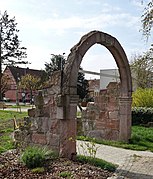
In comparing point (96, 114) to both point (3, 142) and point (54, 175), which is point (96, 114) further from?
point (54, 175)

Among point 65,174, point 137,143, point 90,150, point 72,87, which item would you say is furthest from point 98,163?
point 137,143

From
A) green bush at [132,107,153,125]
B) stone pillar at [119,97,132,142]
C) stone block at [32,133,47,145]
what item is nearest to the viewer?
stone block at [32,133,47,145]

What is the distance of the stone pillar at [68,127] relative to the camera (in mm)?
6930

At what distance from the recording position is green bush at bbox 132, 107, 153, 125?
15913mm

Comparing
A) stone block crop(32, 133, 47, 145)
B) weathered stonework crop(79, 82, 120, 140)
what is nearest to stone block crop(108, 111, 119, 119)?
weathered stonework crop(79, 82, 120, 140)

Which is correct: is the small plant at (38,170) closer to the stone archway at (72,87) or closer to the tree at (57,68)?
the stone archway at (72,87)

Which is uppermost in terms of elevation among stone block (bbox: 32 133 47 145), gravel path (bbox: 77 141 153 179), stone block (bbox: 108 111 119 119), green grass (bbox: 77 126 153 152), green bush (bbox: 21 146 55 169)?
stone block (bbox: 108 111 119 119)

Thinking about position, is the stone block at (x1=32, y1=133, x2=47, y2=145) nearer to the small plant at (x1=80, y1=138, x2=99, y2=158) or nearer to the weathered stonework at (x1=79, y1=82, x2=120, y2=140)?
the small plant at (x1=80, y1=138, x2=99, y2=158)

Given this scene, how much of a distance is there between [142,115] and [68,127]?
32.3ft

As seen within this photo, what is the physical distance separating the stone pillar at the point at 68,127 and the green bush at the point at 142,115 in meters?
9.65

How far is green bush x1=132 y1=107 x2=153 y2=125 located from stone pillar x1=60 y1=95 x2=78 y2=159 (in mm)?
9649

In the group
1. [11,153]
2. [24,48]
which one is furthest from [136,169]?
[24,48]

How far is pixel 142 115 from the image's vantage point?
16031mm

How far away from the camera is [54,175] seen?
557 cm
